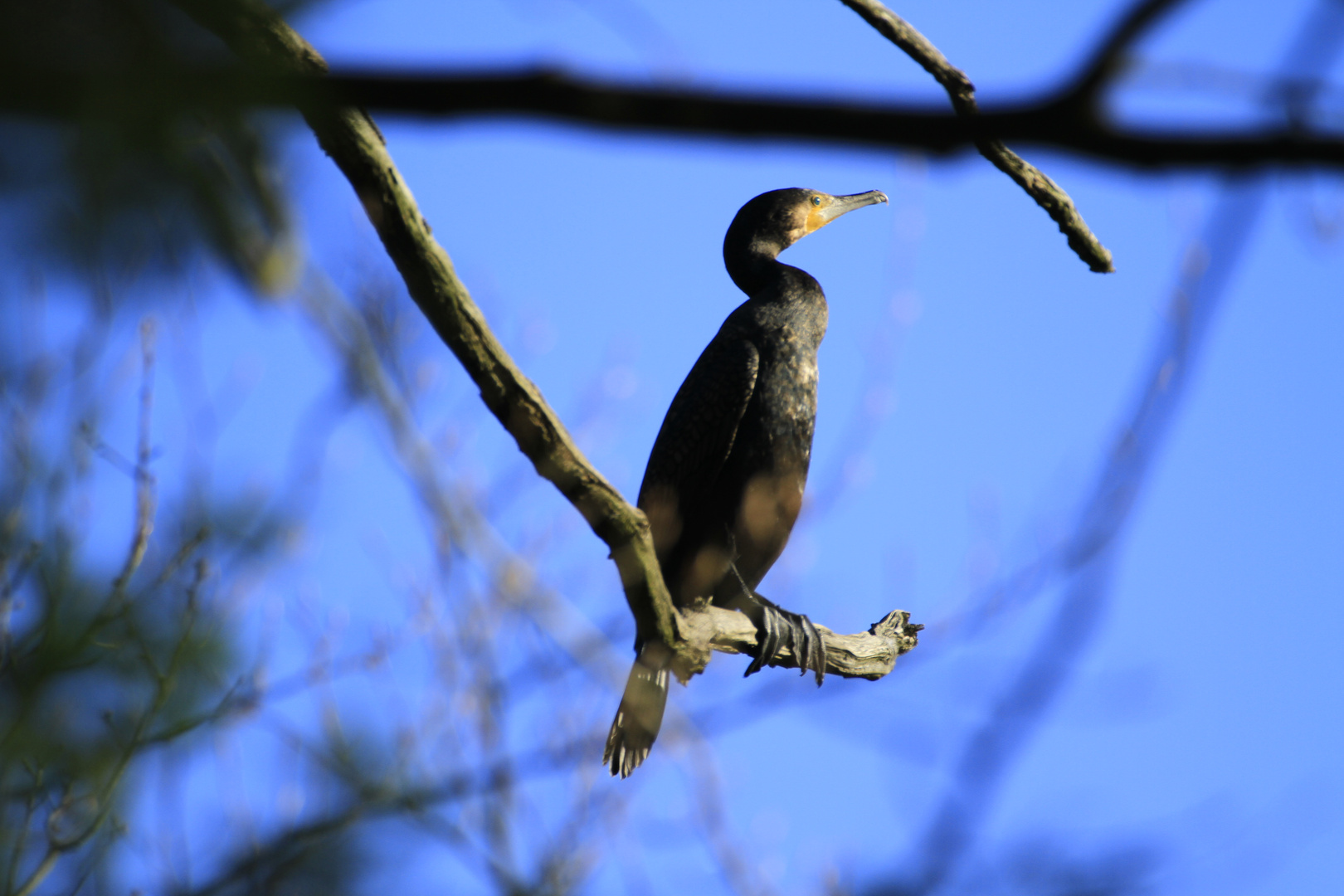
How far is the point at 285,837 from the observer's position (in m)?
3.12

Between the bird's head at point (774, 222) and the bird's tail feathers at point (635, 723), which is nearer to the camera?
the bird's tail feathers at point (635, 723)

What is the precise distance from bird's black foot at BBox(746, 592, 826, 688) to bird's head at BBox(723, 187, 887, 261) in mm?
1679

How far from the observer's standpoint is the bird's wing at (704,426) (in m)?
3.81

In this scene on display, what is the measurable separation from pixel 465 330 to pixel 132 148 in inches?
44.7

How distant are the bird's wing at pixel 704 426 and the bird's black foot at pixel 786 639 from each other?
1.65 ft

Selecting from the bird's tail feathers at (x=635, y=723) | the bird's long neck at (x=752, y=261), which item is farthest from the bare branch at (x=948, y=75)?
the bird's tail feathers at (x=635, y=723)

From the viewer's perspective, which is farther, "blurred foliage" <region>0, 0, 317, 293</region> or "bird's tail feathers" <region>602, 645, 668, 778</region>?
"bird's tail feathers" <region>602, 645, 668, 778</region>

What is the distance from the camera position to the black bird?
12.1 feet

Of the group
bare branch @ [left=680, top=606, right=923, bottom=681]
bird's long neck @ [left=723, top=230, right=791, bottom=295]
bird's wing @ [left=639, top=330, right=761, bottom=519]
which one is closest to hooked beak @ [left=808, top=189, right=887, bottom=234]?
bird's long neck @ [left=723, top=230, right=791, bottom=295]

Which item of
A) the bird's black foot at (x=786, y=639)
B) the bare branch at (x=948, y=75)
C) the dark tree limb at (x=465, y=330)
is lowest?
the dark tree limb at (x=465, y=330)

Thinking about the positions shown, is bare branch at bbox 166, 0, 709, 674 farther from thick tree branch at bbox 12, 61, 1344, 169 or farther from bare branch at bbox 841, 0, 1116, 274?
bare branch at bbox 841, 0, 1116, 274

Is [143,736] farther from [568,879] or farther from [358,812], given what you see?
[568,879]

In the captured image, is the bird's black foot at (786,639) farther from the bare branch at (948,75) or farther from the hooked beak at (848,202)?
the hooked beak at (848,202)

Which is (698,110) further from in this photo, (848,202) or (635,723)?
(848,202)
